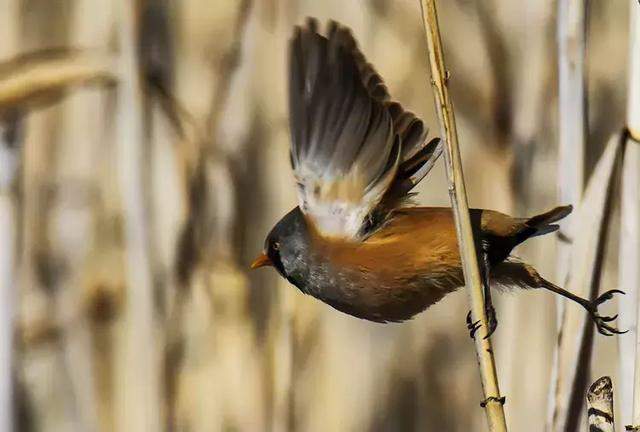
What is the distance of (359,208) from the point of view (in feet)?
3.27

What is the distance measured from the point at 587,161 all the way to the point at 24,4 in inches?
25.7

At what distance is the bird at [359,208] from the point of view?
0.98 m

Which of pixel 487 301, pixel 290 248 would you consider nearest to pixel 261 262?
pixel 290 248

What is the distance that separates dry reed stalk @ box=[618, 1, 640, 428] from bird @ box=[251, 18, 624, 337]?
0.15 meters

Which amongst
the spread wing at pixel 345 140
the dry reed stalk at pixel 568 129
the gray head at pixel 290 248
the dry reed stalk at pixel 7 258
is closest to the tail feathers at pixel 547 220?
the dry reed stalk at pixel 568 129

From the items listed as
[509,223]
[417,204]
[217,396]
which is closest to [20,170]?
[217,396]

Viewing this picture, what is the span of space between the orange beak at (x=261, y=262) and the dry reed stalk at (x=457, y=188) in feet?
0.96

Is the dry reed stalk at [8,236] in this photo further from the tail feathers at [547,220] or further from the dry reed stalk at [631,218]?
the dry reed stalk at [631,218]

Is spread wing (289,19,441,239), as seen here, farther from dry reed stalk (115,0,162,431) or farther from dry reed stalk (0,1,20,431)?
dry reed stalk (0,1,20,431)

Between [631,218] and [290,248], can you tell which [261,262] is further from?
[631,218]

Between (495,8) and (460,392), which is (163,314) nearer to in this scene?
(460,392)

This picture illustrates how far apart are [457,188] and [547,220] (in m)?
0.33

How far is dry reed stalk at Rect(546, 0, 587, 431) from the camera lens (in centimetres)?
103

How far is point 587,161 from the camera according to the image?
1036 mm
